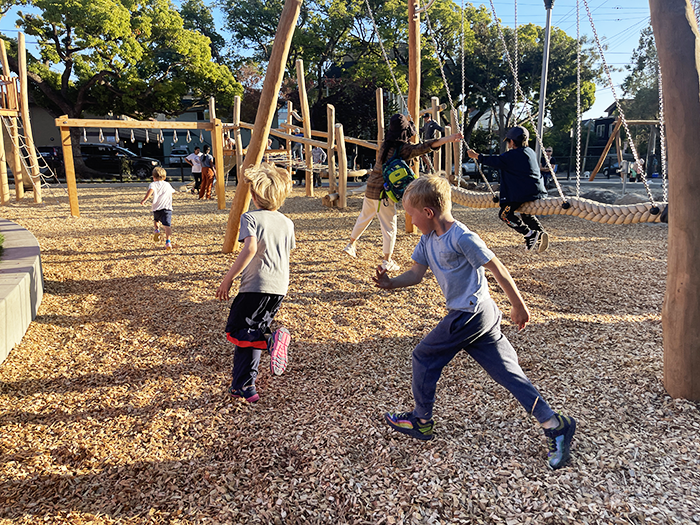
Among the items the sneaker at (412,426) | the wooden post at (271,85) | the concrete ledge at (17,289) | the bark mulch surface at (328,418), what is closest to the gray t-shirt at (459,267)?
the sneaker at (412,426)

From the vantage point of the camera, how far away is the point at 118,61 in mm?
23000

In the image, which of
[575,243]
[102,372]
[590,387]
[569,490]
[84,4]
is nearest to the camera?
[569,490]

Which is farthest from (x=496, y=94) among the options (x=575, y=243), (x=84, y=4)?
(x=575, y=243)

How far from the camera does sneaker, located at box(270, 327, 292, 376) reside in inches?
122

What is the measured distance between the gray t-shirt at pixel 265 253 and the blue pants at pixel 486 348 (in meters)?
1.00

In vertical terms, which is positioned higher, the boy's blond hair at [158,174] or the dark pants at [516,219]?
the boy's blond hair at [158,174]

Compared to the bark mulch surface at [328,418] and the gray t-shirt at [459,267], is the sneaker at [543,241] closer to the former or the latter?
the bark mulch surface at [328,418]

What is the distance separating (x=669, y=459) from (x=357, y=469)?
1520 millimetres

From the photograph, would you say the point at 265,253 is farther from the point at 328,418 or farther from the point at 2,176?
the point at 2,176

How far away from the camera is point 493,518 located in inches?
81.8

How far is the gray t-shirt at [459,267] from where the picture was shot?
2.30 meters

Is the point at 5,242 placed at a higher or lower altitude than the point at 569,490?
higher

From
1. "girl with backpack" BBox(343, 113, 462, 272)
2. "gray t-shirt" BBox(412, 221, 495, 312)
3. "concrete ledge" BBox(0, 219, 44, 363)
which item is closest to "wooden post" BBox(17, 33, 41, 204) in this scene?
"concrete ledge" BBox(0, 219, 44, 363)

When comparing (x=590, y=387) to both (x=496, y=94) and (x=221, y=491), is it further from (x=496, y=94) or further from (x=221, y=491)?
(x=496, y=94)
